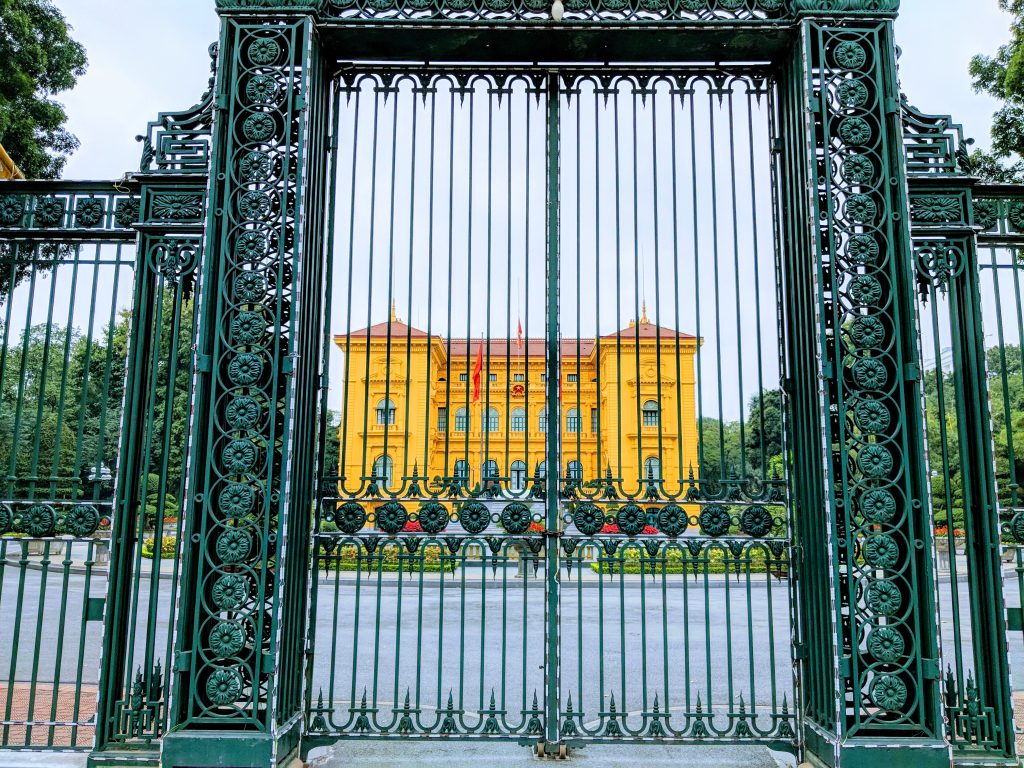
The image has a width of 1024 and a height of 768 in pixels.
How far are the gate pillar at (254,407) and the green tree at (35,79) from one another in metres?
8.70

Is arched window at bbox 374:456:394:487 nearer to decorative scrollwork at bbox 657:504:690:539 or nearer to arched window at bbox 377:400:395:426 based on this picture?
arched window at bbox 377:400:395:426

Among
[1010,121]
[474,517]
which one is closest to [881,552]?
[474,517]

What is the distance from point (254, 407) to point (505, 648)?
229 centimetres

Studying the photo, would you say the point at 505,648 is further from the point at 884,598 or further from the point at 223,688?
the point at 884,598

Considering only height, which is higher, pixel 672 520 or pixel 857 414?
pixel 857 414

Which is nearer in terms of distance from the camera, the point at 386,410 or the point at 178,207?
the point at 178,207

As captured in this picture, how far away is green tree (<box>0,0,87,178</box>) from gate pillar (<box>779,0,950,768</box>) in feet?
37.4

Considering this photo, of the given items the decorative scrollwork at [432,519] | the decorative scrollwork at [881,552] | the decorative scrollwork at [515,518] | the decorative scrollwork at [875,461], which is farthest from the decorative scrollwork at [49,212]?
the decorative scrollwork at [881,552]

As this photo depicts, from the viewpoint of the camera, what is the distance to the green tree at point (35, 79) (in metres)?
11.9

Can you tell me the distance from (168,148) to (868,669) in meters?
5.32

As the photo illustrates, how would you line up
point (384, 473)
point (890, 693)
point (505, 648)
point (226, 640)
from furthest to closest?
point (384, 473)
point (505, 648)
point (226, 640)
point (890, 693)

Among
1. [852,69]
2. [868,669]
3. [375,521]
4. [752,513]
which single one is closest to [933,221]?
[852,69]

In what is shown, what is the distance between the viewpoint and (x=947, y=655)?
1051 cm

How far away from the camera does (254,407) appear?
4.65 meters
